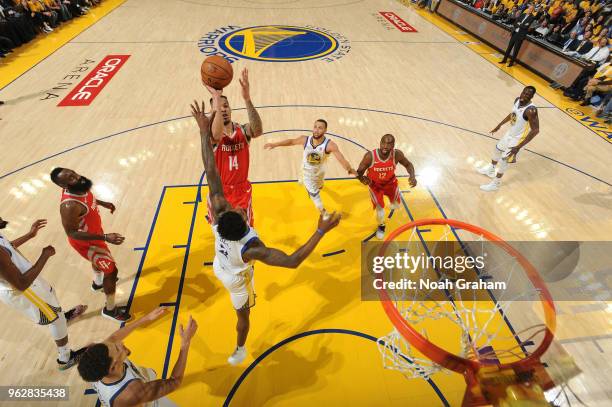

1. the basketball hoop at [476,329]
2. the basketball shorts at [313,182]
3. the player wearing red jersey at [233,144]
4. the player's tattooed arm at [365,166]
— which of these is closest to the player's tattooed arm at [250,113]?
the player wearing red jersey at [233,144]

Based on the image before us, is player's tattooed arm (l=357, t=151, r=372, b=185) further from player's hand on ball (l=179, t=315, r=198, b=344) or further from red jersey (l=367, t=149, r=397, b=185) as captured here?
player's hand on ball (l=179, t=315, r=198, b=344)

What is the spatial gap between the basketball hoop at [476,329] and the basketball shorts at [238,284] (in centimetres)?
115

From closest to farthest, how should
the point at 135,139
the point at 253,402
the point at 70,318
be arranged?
1. the point at 253,402
2. the point at 70,318
3. the point at 135,139

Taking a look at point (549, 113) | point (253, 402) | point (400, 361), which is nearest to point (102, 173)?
point (253, 402)

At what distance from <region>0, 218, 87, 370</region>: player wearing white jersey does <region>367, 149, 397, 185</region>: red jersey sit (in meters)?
3.40

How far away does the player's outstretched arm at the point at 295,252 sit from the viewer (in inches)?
90.1

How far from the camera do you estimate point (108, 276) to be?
338cm

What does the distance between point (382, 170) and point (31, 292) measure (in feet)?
12.3

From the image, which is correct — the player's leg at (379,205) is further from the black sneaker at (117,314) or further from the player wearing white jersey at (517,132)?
the black sneaker at (117,314)

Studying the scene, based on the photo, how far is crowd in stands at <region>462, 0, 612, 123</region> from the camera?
27.2 ft

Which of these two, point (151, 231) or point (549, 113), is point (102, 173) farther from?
point (549, 113)

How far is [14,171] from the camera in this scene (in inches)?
222

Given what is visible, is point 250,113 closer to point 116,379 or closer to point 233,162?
point 233,162

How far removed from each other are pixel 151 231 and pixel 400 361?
357 cm
